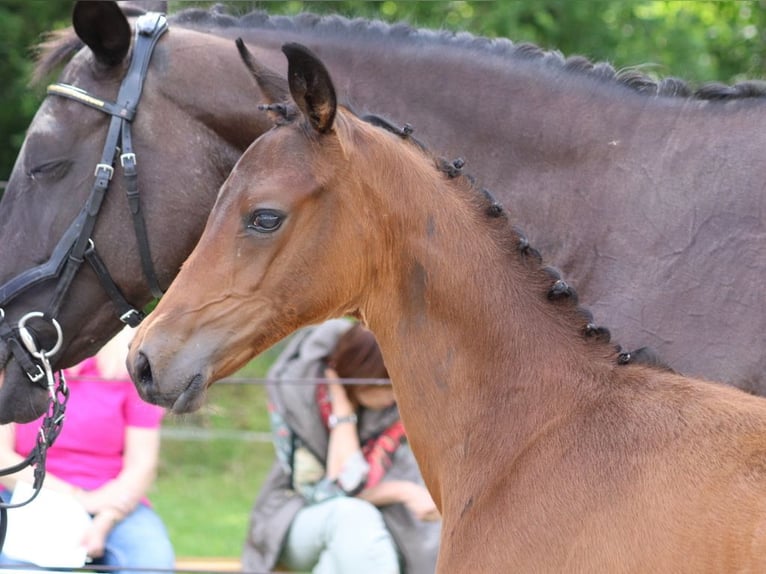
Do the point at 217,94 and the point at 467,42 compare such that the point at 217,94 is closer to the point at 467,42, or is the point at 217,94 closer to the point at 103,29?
the point at 103,29

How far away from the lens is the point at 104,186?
10.00 ft

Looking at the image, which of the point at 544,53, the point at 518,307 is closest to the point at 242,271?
the point at 518,307

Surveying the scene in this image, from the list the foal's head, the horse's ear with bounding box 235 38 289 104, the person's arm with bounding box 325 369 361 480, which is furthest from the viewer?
the person's arm with bounding box 325 369 361 480

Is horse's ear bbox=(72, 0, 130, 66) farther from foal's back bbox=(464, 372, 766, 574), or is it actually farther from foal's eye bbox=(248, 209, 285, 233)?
foal's back bbox=(464, 372, 766, 574)

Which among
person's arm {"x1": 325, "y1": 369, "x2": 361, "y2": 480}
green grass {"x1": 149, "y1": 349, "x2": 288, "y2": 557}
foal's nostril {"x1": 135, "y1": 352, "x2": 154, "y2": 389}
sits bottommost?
green grass {"x1": 149, "y1": 349, "x2": 288, "y2": 557}

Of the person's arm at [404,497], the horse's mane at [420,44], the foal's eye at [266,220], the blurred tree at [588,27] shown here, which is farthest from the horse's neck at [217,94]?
the blurred tree at [588,27]

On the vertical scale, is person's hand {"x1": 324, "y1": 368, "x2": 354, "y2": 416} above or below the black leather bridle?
below

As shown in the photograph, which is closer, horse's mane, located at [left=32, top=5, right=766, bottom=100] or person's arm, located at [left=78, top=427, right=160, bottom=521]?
horse's mane, located at [left=32, top=5, right=766, bottom=100]

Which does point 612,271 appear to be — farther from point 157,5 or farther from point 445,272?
point 157,5

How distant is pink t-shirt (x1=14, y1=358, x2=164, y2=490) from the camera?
13.8 ft

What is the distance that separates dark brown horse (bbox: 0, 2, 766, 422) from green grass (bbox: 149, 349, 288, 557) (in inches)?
189

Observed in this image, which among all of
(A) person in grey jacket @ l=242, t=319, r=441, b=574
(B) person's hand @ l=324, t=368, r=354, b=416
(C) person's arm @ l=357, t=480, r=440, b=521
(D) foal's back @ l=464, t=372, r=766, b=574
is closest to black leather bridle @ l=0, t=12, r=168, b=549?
(D) foal's back @ l=464, t=372, r=766, b=574

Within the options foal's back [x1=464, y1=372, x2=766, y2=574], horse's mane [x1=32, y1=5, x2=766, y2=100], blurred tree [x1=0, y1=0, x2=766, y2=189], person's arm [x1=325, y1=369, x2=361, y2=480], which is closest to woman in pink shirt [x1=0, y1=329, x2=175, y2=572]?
person's arm [x1=325, y1=369, x2=361, y2=480]

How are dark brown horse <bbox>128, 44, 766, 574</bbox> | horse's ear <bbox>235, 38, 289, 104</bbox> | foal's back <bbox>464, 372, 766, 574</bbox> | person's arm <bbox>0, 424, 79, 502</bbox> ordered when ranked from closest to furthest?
foal's back <bbox>464, 372, 766, 574</bbox>
dark brown horse <bbox>128, 44, 766, 574</bbox>
horse's ear <bbox>235, 38, 289, 104</bbox>
person's arm <bbox>0, 424, 79, 502</bbox>
